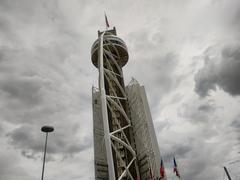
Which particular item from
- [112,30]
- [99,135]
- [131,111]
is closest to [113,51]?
[112,30]

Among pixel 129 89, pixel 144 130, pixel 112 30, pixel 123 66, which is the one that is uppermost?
pixel 112 30

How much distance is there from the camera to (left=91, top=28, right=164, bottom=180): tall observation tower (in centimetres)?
2878

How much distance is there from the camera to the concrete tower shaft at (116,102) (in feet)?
97.2

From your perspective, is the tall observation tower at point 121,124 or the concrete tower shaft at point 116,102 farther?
the concrete tower shaft at point 116,102

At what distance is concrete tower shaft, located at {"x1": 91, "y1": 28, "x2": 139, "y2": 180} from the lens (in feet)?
97.2

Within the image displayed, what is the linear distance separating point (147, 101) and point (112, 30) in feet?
70.2

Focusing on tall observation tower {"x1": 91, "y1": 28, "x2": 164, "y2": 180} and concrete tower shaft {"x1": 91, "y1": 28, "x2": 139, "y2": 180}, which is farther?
concrete tower shaft {"x1": 91, "y1": 28, "x2": 139, "y2": 180}

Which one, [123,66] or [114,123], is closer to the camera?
[114,123]

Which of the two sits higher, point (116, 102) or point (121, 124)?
point (116, 102)

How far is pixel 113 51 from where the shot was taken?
43000mm

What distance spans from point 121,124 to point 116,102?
13.5ft

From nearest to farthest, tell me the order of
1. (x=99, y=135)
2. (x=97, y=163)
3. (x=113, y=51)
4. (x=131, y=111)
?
(x=97, y=163) < (x=99, y=135) < (x=131, y=111) < (x=113, y=51)

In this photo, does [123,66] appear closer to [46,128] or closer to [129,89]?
[129,89]

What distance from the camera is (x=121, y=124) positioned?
35.6 metres
